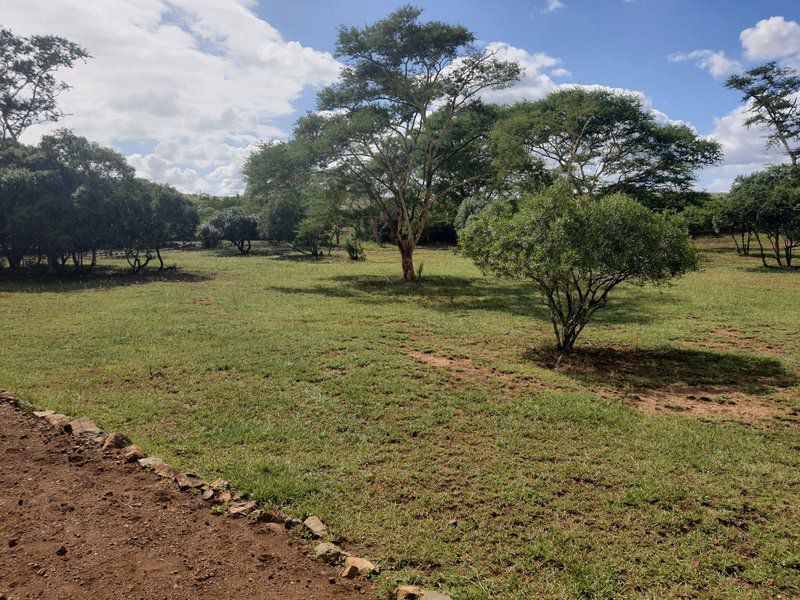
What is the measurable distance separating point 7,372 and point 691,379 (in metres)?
10.8

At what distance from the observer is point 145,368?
763 cm

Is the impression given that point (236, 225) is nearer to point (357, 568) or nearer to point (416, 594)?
point (357, 568)

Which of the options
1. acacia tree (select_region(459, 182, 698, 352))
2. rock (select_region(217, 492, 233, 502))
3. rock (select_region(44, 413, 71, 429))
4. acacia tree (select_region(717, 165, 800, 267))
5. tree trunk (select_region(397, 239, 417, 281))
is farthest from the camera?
acacia tree (select_region(717, 165, 800, 267))

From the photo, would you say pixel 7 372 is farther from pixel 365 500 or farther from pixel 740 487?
pixel 740 487

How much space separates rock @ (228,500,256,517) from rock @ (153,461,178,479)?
0.77 metres

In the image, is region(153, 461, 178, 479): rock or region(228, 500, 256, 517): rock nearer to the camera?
region(228, 500, 256, 517): rock

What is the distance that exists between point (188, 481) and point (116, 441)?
3.93ft

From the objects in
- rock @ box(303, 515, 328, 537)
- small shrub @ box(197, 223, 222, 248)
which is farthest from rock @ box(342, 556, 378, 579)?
small shrub @ box(197, 223, 222, 248)

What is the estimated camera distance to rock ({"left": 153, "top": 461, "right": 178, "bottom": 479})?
4305 millimetres

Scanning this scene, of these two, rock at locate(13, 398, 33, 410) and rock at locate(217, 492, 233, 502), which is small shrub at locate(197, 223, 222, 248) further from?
rock at locate(217, 492, 233, 502)

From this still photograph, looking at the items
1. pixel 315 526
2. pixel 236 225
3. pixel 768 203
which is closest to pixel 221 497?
pixel 315 526

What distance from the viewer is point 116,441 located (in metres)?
4.82

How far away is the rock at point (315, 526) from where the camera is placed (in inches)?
143

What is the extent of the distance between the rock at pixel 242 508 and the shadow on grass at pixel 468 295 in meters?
9.45
